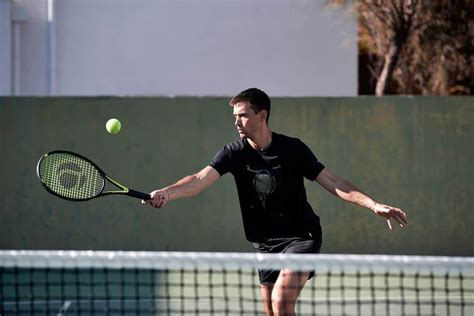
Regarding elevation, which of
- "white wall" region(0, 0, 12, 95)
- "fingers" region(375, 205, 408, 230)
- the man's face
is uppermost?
"white wall" region(0, 0, 12, 95)

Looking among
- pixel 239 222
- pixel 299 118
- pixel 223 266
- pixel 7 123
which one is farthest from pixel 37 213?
pixel 223 266

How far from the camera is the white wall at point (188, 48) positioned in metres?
13.4

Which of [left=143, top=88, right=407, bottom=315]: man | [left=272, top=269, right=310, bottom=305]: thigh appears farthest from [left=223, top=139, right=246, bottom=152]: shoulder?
[left=272, top=269, right=310, bottom=305]: thigh

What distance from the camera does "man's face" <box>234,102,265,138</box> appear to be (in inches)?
200

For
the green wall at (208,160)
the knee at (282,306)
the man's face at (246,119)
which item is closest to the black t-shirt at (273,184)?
the man's face at (246,119)

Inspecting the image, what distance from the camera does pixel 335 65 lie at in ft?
45.9

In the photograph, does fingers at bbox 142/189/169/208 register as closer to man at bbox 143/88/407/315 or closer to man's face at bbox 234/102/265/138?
man at bbox 143/88/407/315

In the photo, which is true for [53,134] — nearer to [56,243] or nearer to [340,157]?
[56,243]

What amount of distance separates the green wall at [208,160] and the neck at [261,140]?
449 centimetres

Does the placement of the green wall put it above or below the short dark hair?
below

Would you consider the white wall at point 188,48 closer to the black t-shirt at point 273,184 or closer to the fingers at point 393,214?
the black t-shirt at point 273,184

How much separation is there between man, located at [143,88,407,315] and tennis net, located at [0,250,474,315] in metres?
0.26

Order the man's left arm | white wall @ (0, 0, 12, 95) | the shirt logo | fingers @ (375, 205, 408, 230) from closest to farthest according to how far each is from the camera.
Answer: fingers @ (375, 205, 408, 230) < the man's left arm < the shirt logo < white wall @ (0, 0, 12, 95)

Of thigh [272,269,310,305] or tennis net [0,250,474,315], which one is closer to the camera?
tennis net [0,250,474,315]
